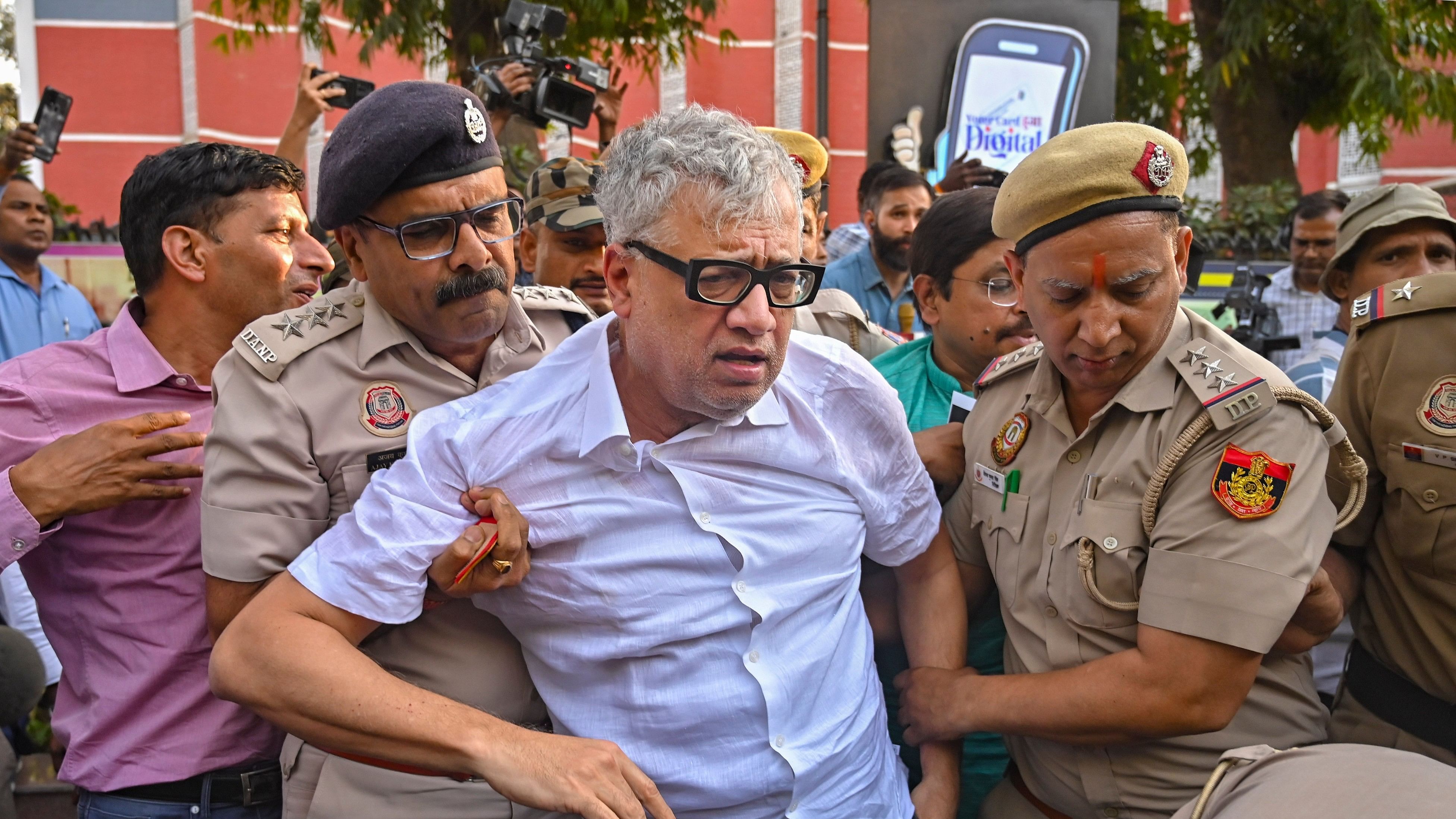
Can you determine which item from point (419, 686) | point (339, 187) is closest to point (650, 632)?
point (419, 686)

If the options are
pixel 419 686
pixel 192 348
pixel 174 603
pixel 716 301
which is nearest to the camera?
pixel 716 301

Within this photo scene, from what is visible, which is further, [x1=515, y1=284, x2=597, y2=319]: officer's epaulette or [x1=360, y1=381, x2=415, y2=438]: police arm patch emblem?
[x1=515, y1=284, x2=597, y2=319]: officer's epaulette

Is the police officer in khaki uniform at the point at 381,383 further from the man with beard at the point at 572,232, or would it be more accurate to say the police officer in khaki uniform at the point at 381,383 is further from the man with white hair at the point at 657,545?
the man with beard at the point at 572,232

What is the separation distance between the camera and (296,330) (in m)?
2.12

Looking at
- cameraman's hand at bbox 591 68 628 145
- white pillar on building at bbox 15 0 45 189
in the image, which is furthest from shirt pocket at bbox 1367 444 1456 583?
white pillar on building at bbox 15 0 45 189

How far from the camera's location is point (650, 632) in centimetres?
194

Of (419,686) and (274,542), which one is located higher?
(274,542)

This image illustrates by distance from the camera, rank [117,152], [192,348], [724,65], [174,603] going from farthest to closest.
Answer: [724,65] → [117,152] → [192,348] → [174,603]

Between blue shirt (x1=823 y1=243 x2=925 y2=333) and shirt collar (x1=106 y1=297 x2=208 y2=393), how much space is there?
3.13 m

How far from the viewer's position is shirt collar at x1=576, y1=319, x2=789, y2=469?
76.4 inches

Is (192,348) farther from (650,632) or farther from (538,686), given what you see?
(650,632)

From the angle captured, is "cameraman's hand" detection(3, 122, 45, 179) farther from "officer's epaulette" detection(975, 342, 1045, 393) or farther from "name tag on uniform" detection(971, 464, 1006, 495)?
"name tag on uniform" detection(971, 464, 1006, 495)

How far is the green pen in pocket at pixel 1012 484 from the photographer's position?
2238 mm

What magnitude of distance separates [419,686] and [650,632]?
1.41 feet
